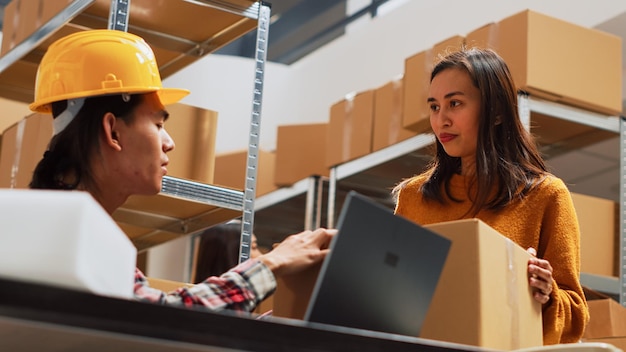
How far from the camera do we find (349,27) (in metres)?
6.80

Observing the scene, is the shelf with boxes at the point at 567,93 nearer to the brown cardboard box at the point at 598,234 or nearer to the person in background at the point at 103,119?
the brown cardboard box at the point at 598,234

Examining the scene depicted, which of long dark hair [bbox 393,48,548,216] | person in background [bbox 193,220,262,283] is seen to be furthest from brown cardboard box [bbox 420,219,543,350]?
person in background [bbox 193,220,262,283]

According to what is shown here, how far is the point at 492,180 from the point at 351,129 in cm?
256

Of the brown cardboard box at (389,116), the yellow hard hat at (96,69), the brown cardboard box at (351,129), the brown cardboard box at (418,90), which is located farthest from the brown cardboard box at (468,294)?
the brown cardboard box at (351,129)

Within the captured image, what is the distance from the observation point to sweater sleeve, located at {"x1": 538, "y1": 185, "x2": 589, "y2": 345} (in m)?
1.77

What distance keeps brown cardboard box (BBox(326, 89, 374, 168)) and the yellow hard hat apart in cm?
258

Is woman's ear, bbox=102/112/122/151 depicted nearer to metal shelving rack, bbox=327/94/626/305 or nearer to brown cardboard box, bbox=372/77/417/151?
metal shelving rack, bbox=327/94/626/305

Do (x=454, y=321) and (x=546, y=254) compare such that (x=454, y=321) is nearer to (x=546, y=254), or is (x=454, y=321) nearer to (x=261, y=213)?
(x=546, y=254)

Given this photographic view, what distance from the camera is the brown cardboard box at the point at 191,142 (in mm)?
3252

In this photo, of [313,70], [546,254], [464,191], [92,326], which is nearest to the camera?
[92,326]

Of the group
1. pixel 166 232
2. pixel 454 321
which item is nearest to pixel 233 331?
pixel 454 321

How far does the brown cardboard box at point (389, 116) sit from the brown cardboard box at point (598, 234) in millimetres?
804

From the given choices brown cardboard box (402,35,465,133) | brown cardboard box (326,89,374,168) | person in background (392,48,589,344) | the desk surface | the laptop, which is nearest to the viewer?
the desk surface

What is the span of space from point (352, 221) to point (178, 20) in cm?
233
